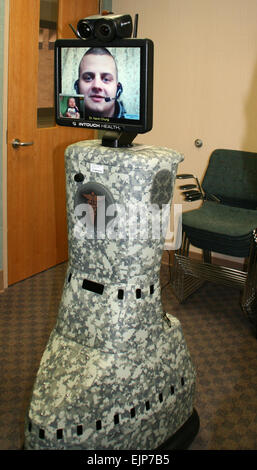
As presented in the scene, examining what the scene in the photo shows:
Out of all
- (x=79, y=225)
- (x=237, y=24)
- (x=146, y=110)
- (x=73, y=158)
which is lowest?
(x=79, y=225)

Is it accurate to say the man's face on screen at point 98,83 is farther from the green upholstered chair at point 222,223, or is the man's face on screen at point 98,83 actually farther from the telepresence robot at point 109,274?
the green upholstered chair at point 222,223

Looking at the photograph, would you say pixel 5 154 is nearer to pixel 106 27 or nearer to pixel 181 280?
pixel 181 280

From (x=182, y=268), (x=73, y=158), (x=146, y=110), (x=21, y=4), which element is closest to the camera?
(x=146, y=110)

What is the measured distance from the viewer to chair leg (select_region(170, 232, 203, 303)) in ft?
9.84

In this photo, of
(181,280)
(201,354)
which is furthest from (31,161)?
(201,354)

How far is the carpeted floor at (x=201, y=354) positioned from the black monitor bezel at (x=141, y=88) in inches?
46.0

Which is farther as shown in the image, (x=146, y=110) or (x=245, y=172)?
(x=245, y=172)

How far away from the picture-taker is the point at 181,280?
301 centimetres

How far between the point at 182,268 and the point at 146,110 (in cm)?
174

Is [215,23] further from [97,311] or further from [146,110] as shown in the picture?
[97,311]

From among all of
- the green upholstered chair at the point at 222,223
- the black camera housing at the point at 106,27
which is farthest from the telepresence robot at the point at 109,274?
the green upholstered chair at the point at 222,223

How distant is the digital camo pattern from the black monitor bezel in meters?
0.07

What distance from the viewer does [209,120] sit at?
326 centimetres

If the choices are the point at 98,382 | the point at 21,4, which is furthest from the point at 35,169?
the point at 98,382
